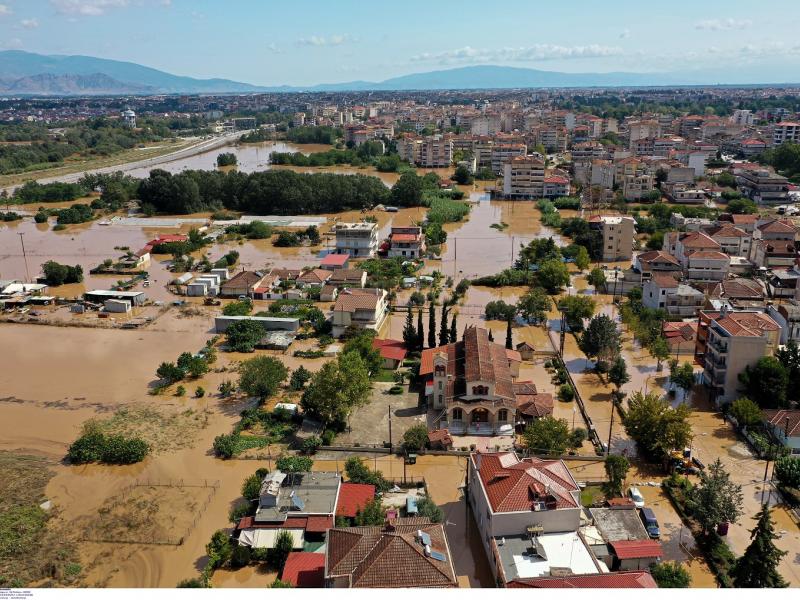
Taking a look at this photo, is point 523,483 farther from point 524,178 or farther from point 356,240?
point 524,178

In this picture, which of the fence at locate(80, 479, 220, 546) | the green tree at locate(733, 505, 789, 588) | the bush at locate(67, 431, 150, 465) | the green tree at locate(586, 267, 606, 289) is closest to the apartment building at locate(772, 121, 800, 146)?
the green tree at locate(586, 267, 606, 289)

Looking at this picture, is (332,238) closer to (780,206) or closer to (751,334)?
(751,334)

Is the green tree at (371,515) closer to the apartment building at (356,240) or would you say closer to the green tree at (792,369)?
the green tree at (792,369)

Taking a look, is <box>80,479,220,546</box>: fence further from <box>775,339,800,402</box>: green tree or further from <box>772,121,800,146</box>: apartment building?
<box>772,121,800,146</box>: apartment building

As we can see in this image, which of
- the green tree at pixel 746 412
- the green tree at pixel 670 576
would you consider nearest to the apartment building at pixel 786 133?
the green tree at pixel 746 412

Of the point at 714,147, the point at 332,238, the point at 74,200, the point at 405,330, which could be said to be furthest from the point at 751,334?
the point at 714,147

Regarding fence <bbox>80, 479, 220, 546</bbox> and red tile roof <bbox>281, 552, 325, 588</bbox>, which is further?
fence <bbox>80, 479, 220, 546</bbox>

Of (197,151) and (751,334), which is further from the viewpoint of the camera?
(197,151)
